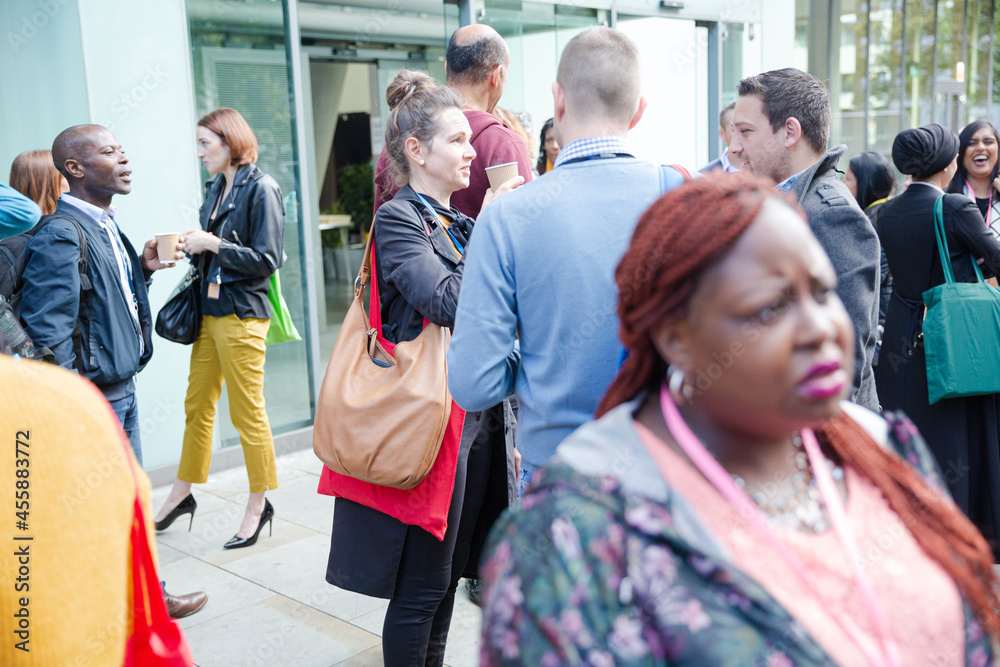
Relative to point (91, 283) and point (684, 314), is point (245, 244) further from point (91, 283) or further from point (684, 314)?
point (684, 314)

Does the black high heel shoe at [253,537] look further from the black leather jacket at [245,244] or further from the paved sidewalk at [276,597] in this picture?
the black leather jacket at [245,244]

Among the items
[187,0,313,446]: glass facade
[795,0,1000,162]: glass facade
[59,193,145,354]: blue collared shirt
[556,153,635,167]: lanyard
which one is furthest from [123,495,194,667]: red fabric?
[795,0,1000,162]: glass facade

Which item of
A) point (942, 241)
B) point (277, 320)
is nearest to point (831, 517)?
point (942, 241)

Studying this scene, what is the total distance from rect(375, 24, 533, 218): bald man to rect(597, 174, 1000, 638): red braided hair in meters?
1.93

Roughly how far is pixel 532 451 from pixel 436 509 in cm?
61

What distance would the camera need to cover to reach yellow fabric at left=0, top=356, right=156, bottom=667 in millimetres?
1153

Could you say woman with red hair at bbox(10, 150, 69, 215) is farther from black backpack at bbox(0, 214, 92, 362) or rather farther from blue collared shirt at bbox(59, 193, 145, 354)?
black backpack at bbox(0, 214, 92, 362)

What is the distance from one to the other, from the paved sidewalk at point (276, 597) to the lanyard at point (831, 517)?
2.38 meters

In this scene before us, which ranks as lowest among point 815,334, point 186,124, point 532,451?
point 532,451

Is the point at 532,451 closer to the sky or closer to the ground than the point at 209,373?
closer to the sky

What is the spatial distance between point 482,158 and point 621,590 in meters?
2.42

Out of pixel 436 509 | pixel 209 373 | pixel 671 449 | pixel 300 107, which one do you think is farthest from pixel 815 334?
pixel 300 107

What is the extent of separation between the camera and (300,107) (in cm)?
596

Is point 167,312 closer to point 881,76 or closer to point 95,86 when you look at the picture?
point 95,86
